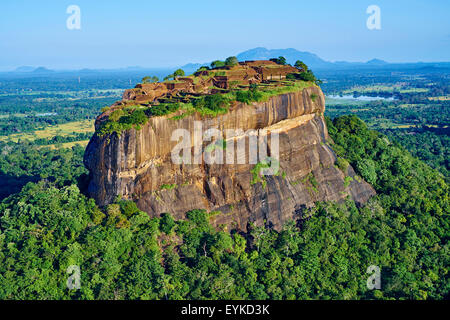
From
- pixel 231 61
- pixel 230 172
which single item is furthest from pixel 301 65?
pixel 230 172

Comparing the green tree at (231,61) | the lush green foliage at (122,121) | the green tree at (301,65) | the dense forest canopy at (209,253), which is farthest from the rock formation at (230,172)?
the green tree at (231,61)

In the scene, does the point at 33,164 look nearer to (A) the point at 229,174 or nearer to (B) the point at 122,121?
(B) the point at 122,121

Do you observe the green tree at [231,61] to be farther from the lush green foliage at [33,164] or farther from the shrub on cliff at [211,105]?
the lush green foliage at [33,164]

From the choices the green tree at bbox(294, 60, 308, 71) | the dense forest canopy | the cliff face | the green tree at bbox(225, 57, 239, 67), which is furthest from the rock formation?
the green tree at bbox(225, 57, 239, 67)

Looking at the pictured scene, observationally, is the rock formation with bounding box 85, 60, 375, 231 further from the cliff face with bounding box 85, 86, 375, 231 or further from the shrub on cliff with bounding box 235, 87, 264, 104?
the shrub on cliff with bounding box 235, 87, 264, 104

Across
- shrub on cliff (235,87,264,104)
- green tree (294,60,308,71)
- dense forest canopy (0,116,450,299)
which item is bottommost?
dense forest canopy (0,116,450,299)

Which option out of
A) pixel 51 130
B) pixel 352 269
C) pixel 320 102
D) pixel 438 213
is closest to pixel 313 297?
pixel 352 269

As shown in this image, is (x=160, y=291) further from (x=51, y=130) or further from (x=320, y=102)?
(x=51, y=130)
